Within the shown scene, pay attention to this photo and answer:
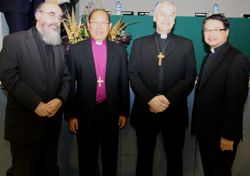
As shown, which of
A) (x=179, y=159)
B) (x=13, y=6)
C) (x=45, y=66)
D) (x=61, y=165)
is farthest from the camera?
(x=13, y=6)

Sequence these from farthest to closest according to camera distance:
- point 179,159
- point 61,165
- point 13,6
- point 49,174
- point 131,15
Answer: point 131,15, point 13,6, point 61,165, point 179,159, point 49,174

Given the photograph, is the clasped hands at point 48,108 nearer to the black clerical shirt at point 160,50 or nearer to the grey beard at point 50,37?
the grey beard at point 50,37

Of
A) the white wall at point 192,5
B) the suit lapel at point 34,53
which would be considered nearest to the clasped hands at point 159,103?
the suit lapel at point 34,53

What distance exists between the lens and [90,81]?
2.26 meters

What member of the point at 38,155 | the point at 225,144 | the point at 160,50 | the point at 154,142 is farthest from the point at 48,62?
the point at 225,144

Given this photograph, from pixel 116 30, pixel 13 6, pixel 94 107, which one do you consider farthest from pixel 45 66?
pixel 13 6

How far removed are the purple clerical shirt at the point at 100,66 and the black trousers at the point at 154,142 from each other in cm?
41

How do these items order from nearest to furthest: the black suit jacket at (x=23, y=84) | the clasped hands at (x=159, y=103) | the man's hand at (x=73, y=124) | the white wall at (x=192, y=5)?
the black suit jacket at (x=23, y=84) → the clasped hands at (x=159, y=103) → the man's hand at (x=73, y=124) → the white wall at (x=192, y=5)

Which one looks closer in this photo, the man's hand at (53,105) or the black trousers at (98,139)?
the man's hand at (53,105)

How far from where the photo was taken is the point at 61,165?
8.82 feet

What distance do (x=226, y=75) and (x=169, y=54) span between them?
49 centimetres

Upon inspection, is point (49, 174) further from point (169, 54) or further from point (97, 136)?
point (169, 54)

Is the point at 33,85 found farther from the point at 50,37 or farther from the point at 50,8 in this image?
the point at 50,8

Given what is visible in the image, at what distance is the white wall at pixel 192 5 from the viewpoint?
5219 mm
